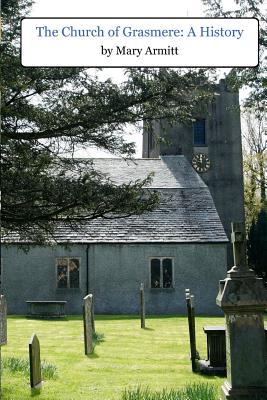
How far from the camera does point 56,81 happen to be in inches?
361

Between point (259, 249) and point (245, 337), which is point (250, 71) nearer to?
point (245, 337)

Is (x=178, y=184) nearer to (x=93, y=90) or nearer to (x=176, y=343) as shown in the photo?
(x=176, y=343)

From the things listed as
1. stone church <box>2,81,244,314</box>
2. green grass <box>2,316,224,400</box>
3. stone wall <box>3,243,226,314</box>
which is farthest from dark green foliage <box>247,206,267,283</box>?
green grass <box>2,316,224,400</box>

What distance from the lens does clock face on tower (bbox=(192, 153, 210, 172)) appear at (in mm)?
36781

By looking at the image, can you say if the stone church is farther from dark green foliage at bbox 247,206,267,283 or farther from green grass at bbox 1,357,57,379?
green grass at bbox 1,357,57,379

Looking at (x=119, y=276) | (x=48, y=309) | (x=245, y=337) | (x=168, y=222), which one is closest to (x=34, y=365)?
(x=245, y=337)

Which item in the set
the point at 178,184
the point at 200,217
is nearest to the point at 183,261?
the point at 200,217

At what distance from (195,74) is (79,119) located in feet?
6.68

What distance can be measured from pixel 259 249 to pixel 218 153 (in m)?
6.99

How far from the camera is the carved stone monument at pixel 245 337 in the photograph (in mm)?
7270

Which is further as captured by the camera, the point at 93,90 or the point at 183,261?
the point at 183,261

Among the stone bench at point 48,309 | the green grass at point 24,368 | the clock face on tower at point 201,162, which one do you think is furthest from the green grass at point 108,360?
the clock face on tower at point 201,162

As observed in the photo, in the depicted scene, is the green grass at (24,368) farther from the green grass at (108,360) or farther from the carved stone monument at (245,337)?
the carved stone monument at (245,337)

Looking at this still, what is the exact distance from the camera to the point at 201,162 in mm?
36938
